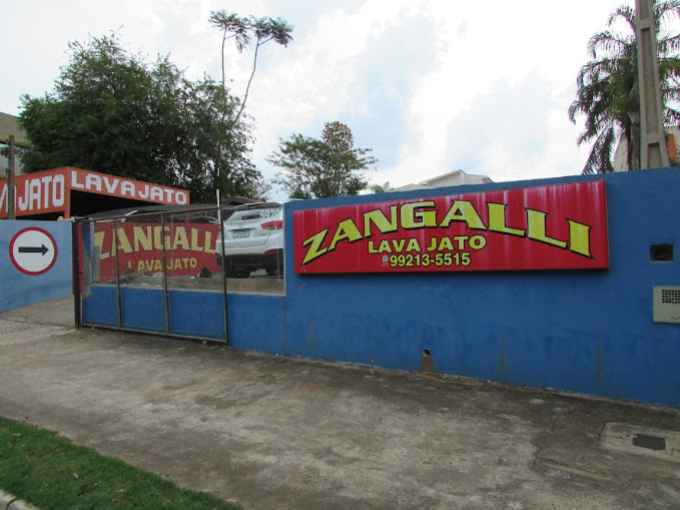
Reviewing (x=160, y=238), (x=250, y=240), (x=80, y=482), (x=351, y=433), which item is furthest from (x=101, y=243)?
(x=351, y=433)

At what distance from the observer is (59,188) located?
1652 cm

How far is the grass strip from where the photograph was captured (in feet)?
9.86

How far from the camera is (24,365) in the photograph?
6664 millimetres

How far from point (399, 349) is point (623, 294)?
265cm

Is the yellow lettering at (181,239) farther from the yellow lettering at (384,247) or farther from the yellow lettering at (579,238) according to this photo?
the yellow lettering at (579,238)

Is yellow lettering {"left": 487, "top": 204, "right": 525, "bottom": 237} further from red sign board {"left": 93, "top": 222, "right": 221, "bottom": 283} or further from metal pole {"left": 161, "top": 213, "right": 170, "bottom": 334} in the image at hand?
metal pole {"left": 161, "top": 213, "right": 170, "bottom": 334}

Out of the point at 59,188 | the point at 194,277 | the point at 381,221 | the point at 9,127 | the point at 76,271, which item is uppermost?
the point at 9,127

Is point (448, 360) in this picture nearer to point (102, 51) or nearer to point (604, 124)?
point (604, 124)

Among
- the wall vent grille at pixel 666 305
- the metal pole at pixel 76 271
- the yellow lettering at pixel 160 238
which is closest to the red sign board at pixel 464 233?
the wall vent grille at pixel 666 305

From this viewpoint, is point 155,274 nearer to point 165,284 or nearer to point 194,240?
point 165,284

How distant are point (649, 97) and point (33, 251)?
13536mm

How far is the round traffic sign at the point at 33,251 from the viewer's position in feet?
38.5

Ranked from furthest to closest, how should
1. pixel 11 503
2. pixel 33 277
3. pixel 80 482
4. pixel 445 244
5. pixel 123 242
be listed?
pixel 33 277 < pixel 123 242 < pixel 445 244 < pixel 80 482 < pixel 11 503

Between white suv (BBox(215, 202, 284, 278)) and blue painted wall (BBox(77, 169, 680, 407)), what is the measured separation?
418 millimetres
